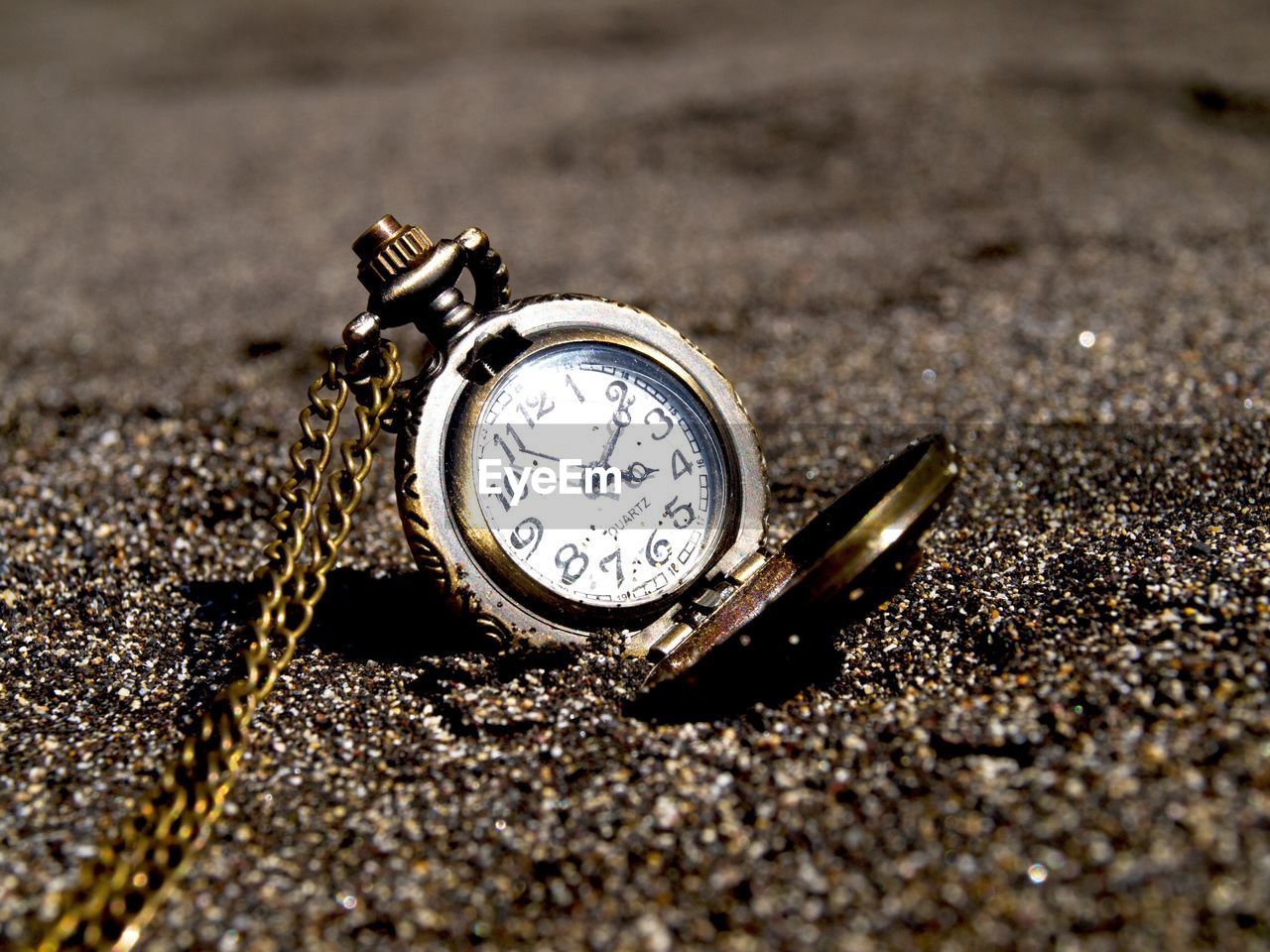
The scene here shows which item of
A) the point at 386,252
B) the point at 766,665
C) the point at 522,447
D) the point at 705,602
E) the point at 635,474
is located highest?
the point at 386,252

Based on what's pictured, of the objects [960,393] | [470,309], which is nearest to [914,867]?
[470,309]

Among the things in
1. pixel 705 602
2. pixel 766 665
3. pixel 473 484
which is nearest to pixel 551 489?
pixel 473 484

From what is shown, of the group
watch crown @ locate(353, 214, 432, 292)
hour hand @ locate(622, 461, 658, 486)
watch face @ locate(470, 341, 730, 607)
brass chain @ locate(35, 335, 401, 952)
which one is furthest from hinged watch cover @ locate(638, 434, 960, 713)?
watch crown @ locate(353, 214, 432, 292)

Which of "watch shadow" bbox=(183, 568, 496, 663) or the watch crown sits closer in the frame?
the watch crown

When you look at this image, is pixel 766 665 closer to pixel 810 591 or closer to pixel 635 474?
pixel 810 591

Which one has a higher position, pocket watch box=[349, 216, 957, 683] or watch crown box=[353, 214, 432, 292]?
watch crown box=[353, 214, 432, 292]

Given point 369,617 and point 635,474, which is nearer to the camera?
point 635,474

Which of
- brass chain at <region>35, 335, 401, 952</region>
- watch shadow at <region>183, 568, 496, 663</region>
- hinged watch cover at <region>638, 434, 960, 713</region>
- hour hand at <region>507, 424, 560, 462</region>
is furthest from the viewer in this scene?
watch shadow at <region>183, 568, 496, 663</region>

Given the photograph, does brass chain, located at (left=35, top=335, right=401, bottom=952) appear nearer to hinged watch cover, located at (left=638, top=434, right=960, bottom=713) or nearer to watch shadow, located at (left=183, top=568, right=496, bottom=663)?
watch shadow, located at (left=183, top=568, right=496, bottom=663)

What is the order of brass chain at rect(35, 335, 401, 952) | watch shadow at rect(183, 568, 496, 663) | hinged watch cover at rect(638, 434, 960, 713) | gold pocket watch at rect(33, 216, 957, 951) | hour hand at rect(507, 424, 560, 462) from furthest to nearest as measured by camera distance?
watch shadow at rect(183, 568, 496, 663)
hour hand at rect(507, 424, 560, 462)
gold pocket watch at rect(33, 216, 957, 951)
hinged watch cover at rect(638, 434, 960, 713)
brass chain at rect(35, 335, 401, 952)
